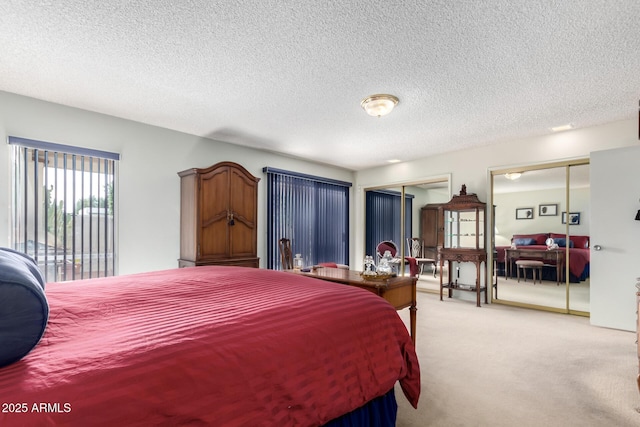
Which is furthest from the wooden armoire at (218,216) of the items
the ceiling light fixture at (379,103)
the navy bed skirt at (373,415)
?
the navy bed skirt at (373,415)

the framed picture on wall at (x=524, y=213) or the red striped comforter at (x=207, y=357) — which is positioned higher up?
the framed picture on wall at (x=524, y=213)

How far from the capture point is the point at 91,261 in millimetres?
3463

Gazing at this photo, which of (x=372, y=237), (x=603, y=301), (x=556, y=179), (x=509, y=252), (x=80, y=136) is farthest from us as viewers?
(x=372, y=237)

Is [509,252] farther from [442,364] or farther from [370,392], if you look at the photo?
[370,392]

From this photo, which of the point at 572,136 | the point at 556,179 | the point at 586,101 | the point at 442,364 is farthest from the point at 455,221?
the point at 442,364

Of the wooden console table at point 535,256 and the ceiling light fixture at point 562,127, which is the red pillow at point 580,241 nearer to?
the wooden console table at point 535,256

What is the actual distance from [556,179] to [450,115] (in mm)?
2186

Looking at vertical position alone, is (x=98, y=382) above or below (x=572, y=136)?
below

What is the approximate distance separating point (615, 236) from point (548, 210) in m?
1.00

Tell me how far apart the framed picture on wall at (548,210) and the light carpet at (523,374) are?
4.98ft

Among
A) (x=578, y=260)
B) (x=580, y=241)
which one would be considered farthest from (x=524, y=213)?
(x=578, y=260)

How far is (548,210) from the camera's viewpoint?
15.0ft

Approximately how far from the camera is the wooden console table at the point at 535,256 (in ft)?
14.8

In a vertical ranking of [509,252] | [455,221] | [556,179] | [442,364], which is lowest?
[442,364]
